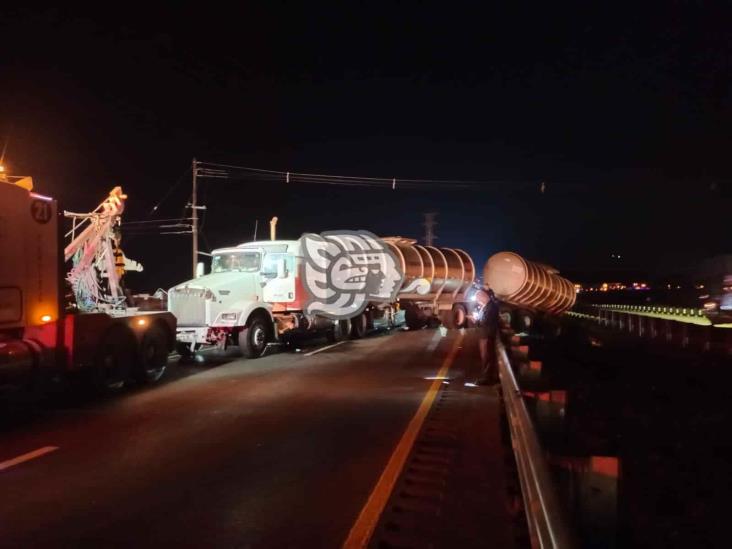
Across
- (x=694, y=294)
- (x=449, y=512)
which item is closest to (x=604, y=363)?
(x=449, y=512)

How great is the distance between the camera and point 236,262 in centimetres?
1788

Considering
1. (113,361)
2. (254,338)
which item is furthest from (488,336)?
(254,338)

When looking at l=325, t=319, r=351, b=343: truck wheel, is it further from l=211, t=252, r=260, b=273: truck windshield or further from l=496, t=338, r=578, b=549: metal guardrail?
l=496, t=338, r=578, b=549: metal guardrail

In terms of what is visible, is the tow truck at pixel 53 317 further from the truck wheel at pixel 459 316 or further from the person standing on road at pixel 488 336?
the truck wheel at pixel 459 316

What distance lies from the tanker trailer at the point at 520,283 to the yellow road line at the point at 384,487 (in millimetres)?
15497

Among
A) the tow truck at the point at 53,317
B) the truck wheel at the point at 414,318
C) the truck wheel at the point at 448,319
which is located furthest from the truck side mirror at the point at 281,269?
the truck wheel at the point at 448,319

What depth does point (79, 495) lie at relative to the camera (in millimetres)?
5879

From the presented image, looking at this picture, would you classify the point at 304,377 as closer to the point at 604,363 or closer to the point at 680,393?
the point at 680,393

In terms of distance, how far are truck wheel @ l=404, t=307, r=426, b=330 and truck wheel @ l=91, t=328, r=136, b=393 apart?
48.7 ft

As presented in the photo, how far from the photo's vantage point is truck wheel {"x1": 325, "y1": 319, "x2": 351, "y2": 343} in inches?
828

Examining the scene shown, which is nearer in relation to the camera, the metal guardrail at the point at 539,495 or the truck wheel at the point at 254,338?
the metal guardrail at the point at 539,495

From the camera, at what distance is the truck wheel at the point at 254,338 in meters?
16.0

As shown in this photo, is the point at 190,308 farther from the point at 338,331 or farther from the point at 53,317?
the point at 338,331

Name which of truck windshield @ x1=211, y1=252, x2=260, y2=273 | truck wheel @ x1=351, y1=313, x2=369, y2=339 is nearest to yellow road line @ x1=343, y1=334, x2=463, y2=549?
truck windshield @ x1=211, y1=252, x2=260, y2=273
